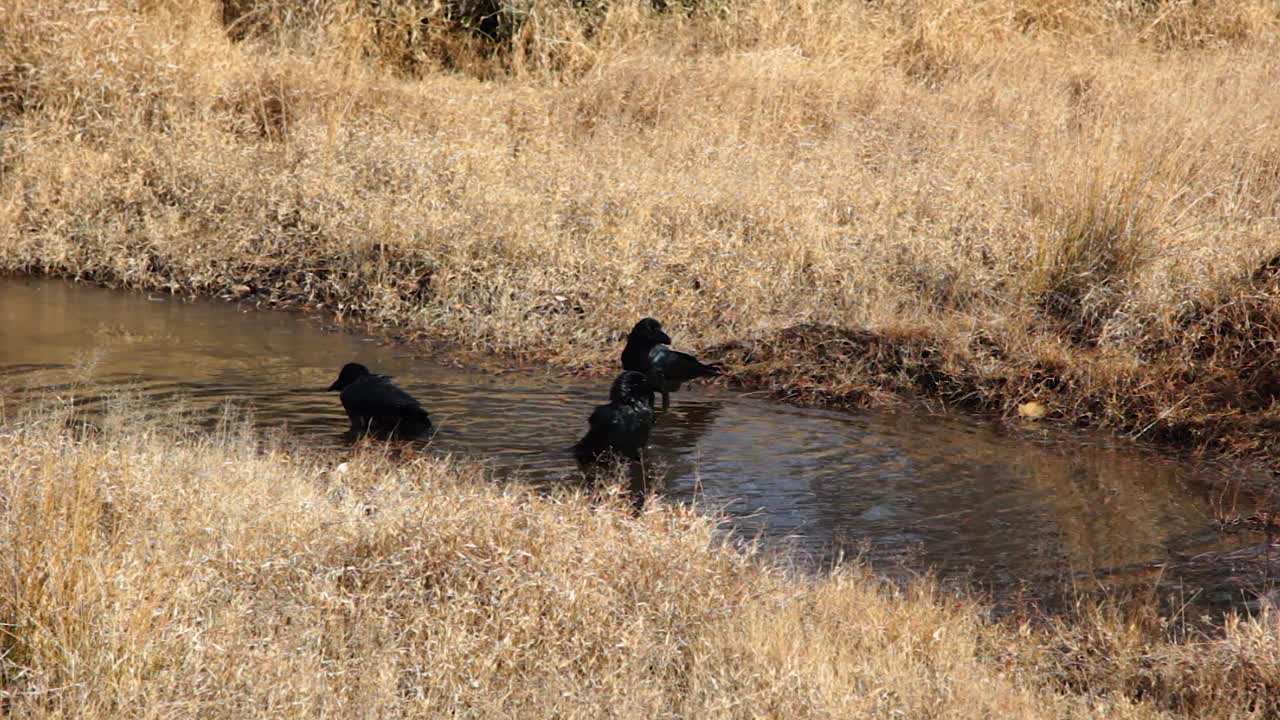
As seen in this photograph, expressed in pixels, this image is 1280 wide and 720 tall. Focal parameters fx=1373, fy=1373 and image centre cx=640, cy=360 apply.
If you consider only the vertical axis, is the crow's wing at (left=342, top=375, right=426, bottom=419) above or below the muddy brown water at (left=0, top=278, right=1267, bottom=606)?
above

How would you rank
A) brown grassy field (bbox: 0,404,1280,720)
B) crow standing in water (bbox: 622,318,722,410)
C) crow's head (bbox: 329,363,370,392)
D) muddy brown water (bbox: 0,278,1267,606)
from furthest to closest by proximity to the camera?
1. crow standing in water (bbox: 622,318,722,410)
2. crow's head (bbox: 329,363,370,392)
3. muddy brown water (bbox: 0,278,1267,606)
4. brown grassy field (bbox: 0,404,1280,720)

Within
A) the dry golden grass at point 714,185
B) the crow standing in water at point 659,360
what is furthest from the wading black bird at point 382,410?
the dry golden grass at point 714,185

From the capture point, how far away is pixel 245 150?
42.2ft

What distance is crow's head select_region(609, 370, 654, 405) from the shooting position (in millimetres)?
7723

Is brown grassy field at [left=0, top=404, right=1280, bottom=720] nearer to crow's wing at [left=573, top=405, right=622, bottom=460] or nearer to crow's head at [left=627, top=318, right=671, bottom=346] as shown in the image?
crow's wing at [left=573, top=405, right=622, bottom=460]

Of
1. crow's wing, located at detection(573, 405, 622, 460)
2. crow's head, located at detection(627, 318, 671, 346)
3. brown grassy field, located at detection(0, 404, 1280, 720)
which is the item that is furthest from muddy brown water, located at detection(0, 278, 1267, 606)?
brown grassy field, located at detection(0, 404, 1280, 720)

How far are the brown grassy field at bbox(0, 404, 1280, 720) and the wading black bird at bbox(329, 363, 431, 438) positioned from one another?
1848 millimetres

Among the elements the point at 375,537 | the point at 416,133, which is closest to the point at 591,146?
the point at 416,133

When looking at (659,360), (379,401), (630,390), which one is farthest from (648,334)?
(379,401)

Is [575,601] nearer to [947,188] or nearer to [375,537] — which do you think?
[375,537]

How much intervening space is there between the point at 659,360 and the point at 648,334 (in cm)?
26

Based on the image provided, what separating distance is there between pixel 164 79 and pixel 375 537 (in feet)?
33.1

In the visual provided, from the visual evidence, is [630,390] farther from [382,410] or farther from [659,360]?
[382,410]

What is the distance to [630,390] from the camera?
7867mm
